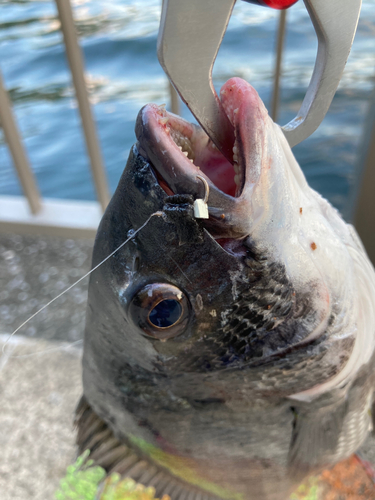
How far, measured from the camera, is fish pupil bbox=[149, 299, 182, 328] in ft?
1.53

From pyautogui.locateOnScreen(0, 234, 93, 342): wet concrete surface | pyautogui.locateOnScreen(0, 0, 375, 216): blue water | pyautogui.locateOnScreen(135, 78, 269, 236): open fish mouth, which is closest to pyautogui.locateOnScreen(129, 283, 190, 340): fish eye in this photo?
pyautogui.locateOnScreen(135, 78, 269, 236): open fish mouth

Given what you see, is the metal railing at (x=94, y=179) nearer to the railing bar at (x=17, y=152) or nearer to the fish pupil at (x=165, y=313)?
the railing bar at (x=17, y=152)

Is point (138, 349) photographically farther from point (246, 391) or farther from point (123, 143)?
point (123, 143)

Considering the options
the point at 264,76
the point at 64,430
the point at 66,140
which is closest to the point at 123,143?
the point at 66,140

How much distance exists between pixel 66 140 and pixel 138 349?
2.17 m

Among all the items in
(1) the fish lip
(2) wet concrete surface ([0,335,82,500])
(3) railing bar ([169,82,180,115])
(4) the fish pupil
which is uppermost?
(1) the fish lip

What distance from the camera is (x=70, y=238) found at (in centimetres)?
198

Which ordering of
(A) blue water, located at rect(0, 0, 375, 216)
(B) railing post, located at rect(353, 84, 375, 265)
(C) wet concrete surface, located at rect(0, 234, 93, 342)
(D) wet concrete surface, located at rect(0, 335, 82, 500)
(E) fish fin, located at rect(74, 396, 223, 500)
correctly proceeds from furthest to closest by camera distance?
1. (A) blue water, located at rect(0, 0, 375, 216)
2. (C) wet concrete surface, located at rect(0, 234, 93, 342)
3. (B) railing post, located at rect(353, 84, 375, 265)
4. (D) wet concrete surface, located at rect(0, 335, 82, 500)
5. (E) fish fin, located at rect(74, 396, 223, 500)

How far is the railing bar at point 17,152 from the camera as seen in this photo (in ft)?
5.03

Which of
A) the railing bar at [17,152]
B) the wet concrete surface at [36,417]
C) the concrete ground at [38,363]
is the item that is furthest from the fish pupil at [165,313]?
the railing bar at [17,152]

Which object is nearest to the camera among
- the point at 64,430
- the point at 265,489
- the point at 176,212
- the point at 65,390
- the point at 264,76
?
the point at 176,212

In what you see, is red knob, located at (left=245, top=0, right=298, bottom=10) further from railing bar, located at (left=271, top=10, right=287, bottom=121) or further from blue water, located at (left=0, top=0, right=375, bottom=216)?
blue water, located at (left=0, top=0, right=375, bottom=216)

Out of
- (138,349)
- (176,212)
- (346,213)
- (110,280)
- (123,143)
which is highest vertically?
(176,212)

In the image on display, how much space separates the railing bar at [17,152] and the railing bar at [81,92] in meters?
0.32
